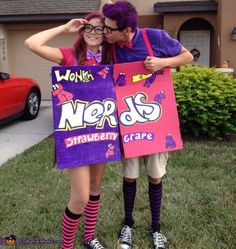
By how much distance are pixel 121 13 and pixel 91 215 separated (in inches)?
56.3

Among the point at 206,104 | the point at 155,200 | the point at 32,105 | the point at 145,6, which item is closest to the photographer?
the point at 155,200

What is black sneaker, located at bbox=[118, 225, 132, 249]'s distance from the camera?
3.04 metres

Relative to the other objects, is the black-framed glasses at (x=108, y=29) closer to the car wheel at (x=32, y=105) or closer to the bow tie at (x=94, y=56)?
the bow tie at (x=94, y=56)

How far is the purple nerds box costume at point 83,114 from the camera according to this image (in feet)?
8.11

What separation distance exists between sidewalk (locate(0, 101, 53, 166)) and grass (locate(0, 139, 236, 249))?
29.9 inches

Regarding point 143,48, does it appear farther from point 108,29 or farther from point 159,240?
point 159,240

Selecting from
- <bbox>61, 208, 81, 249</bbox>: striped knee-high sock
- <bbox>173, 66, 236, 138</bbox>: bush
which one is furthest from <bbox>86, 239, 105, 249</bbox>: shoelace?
<bbox>173, 66, 236, 138</bbox>: bush

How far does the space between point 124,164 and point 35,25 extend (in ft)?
31.1

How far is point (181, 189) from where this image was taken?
4219mm

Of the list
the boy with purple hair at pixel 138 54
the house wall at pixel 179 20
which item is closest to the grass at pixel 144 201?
the boy with purple hair at pixel 138 54

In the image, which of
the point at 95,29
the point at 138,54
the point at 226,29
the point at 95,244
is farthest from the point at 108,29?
the point at 226,29

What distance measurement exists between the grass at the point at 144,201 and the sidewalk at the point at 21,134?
0.76 m

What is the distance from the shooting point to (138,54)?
2629 mm

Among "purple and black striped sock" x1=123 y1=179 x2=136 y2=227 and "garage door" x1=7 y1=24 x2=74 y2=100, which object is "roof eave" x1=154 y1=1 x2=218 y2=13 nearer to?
"garage door" x1=7 y1=24 x2=74 y2=100
